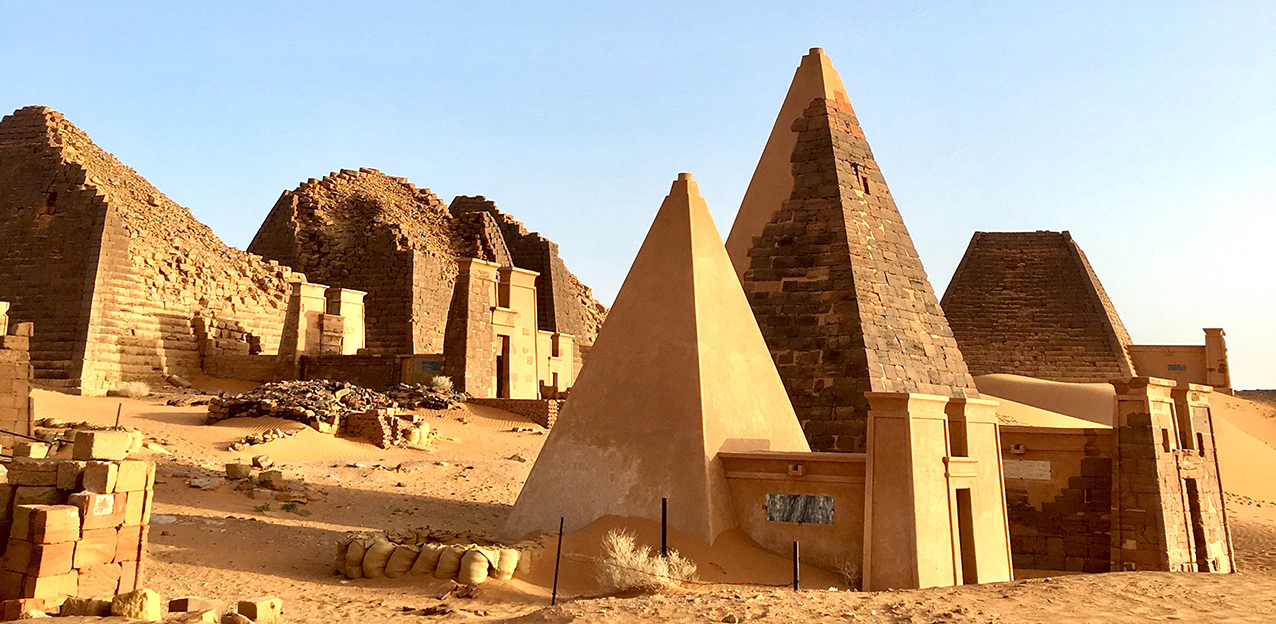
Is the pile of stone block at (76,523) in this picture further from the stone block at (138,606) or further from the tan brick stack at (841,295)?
the tan brick stack at (841,295)

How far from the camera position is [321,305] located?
25.1 metres

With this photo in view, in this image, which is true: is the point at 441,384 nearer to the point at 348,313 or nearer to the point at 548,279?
the point at 348,313

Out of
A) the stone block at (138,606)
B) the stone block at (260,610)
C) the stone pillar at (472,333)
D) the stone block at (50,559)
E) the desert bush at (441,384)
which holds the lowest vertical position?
the stone block at (260,610)

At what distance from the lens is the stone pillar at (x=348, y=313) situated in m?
25.7

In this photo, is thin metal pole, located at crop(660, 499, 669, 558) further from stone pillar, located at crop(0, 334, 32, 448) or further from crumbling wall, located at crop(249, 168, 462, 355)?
crumbling wall, located at crop(249, 168, 462, 355)

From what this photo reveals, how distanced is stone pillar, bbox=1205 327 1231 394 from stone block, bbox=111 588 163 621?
32.4m

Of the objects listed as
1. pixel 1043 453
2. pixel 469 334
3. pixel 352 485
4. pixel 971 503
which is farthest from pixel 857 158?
pixel 469 334

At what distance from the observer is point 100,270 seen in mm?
21609

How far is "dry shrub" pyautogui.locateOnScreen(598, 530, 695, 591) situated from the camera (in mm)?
8297

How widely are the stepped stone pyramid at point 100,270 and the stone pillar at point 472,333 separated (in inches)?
258

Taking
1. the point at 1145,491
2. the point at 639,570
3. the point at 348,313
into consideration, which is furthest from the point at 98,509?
the point at 348,313

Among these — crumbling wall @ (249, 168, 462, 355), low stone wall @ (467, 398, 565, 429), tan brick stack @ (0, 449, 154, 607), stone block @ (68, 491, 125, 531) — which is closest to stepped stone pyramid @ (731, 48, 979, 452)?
tan brick stack @ (0, 449, 154, 607)

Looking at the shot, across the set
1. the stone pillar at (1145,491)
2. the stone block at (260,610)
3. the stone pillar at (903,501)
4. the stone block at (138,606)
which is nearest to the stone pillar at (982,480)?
the stone pillar at (903,501)

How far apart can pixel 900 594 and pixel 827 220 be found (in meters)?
6.43
